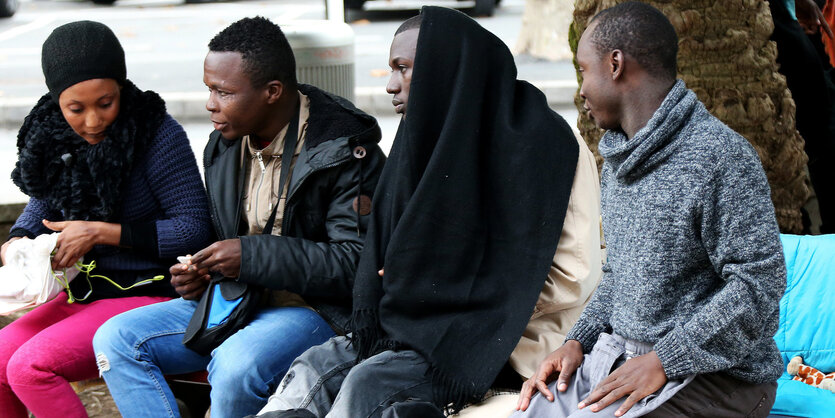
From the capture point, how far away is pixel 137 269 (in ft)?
11.0

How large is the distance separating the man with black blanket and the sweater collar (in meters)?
0.44

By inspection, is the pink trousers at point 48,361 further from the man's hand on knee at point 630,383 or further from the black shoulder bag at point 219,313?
the man's hand on knee at point 630,383

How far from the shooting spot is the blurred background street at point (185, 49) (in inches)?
344

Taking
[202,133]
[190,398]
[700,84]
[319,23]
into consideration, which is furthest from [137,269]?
[202,133]

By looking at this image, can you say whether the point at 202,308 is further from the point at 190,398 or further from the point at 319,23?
the point at 319,23

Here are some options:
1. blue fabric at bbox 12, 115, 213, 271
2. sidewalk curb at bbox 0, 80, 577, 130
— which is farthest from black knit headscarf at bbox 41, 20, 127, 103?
sidewalk curb at bbox 0, 80, 577, 130

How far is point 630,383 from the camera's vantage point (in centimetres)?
218

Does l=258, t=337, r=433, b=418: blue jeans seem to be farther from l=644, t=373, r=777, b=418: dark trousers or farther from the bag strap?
l=644, t=373, r=777, b=418: dark trousers

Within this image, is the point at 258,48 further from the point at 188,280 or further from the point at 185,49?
the point at 185,49

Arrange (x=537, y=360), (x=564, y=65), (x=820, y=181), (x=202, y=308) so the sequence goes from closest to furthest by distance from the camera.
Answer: (x=537, y=360) < (x=202, y=308) < (x=820, y=181) < (x=564, y=65)

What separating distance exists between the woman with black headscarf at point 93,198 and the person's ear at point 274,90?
0.43m

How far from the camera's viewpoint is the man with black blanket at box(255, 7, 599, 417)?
2.62 metres

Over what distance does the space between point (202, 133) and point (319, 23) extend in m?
3.79

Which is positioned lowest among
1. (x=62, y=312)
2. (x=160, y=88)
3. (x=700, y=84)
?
(x=160, y=88)
